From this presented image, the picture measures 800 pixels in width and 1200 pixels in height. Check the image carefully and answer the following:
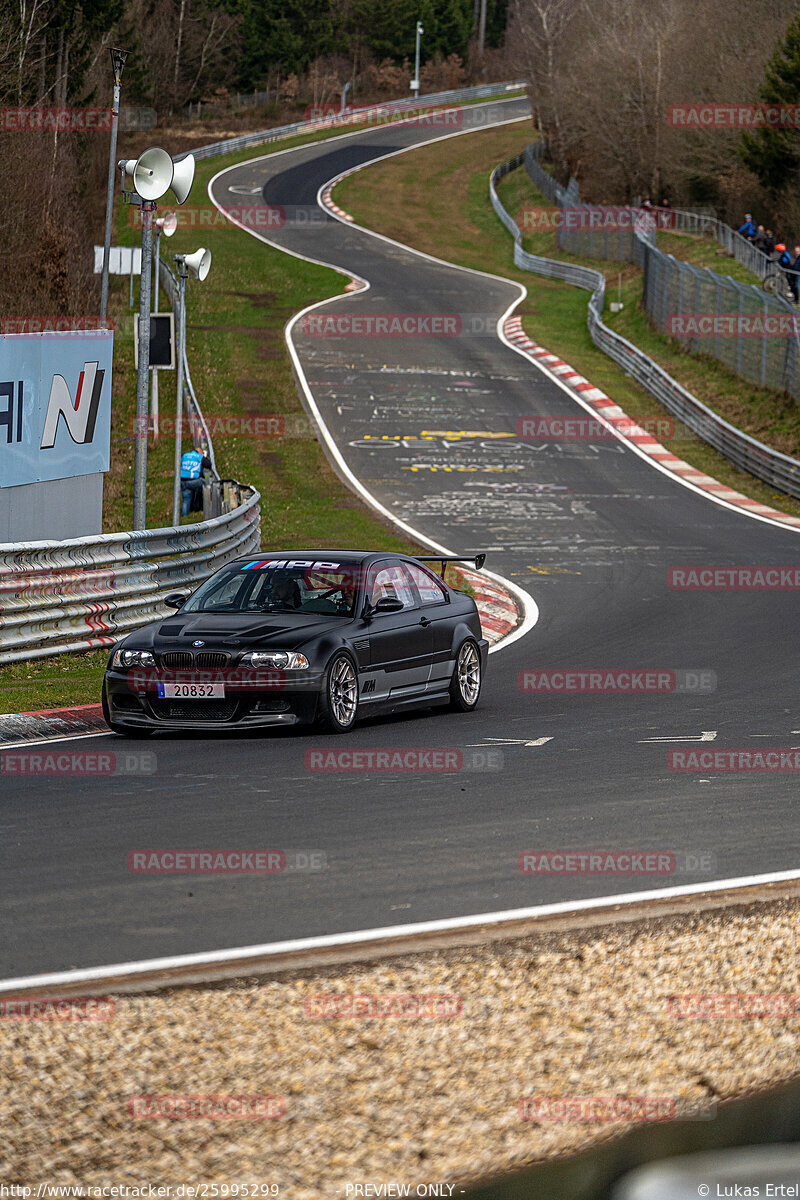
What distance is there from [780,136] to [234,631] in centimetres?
4159

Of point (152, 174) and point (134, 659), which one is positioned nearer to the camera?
point (134, 659)

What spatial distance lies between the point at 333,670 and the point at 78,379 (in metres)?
6.52

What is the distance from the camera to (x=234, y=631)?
11734 millimetres

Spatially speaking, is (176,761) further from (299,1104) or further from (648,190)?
(648,190)

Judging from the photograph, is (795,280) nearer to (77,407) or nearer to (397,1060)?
(77,407)

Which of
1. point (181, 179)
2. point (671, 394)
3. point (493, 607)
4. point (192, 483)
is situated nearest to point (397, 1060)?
point (181, 179)

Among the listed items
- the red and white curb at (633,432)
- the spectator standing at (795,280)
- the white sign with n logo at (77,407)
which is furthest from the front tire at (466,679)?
the spectator standing at (795,280)

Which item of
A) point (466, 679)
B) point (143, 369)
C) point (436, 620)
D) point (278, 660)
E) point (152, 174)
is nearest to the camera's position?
point (278, 660)

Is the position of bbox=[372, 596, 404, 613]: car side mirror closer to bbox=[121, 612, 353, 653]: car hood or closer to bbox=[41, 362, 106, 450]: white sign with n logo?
bbox=[121, 612, 353, 653]: car hood

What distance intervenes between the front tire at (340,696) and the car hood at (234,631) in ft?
0.98

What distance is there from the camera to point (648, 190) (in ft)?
207

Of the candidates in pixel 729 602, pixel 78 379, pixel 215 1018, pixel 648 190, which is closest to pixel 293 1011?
pixel 215 1018

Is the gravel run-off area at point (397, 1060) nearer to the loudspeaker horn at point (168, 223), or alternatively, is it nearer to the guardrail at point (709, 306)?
the loudspeaker horn at point (168, 223)

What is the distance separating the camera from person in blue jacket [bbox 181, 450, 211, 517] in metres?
26.3
